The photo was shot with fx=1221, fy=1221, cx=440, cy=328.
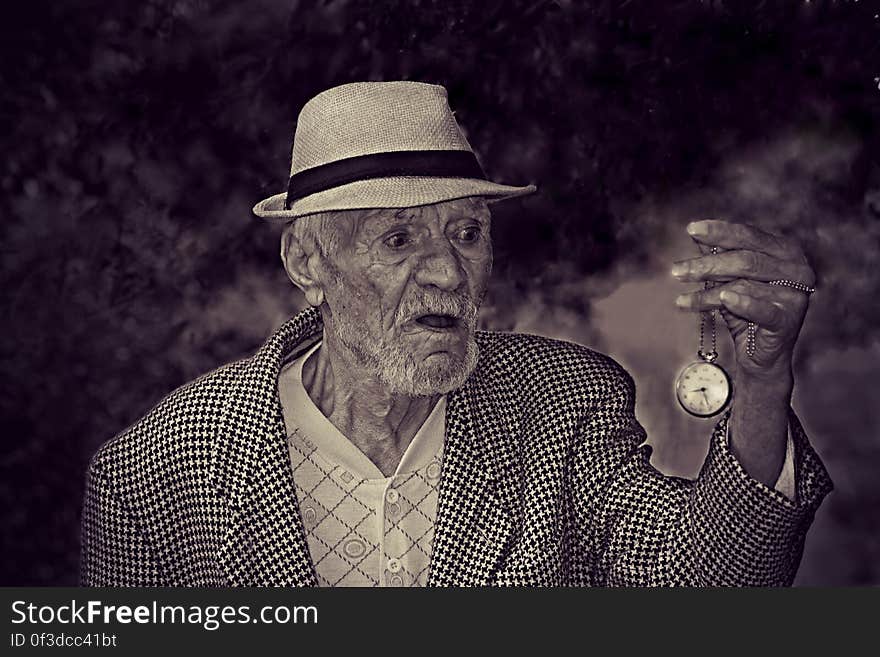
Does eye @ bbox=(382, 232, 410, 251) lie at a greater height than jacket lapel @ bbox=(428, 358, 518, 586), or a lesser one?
greater

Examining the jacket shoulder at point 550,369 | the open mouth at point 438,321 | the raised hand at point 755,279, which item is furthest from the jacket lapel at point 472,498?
the raised hand at point 755,279

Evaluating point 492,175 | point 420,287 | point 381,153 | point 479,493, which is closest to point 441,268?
point 420,287

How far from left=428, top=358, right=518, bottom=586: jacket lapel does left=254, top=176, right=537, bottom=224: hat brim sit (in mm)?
502

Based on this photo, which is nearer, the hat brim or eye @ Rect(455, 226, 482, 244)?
the hat brim

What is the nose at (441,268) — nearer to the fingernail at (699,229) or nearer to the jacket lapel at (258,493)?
the jacket lapel at (258,493)

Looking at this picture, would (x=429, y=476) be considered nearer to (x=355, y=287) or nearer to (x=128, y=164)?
(x=355, y=287)

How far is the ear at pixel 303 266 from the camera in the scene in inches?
116

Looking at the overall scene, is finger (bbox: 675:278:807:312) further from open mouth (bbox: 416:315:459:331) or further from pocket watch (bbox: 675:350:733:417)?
→ open mouth (bbox: 416:315:459:331)

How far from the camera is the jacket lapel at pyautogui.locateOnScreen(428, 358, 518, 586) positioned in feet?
8.93

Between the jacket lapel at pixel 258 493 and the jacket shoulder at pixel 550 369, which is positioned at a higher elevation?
the jacket shoulder at pixel 550 369

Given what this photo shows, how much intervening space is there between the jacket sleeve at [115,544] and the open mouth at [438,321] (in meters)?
0.85

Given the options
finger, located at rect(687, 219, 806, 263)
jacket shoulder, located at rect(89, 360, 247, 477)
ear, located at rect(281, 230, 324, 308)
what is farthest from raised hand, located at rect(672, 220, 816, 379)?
jacket shoulder, located at rect(89, 360, 247, 477)

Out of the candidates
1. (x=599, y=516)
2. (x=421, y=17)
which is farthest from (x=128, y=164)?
(x=599, y=516)

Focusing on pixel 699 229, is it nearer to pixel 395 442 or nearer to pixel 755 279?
pixel 755 279
